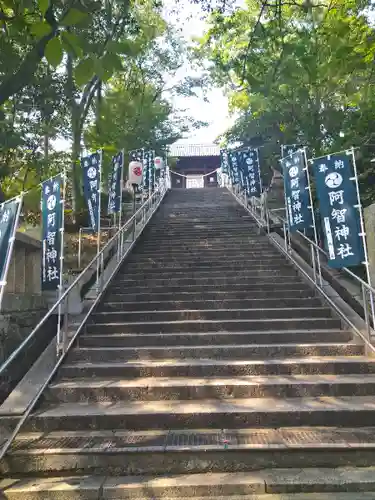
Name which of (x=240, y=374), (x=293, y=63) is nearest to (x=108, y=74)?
(x=293, y=63)

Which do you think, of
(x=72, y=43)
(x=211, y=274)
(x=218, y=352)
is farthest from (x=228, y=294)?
(x=72, y=43)

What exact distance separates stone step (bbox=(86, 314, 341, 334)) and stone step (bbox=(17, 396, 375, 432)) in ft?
5.88

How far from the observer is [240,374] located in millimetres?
4727

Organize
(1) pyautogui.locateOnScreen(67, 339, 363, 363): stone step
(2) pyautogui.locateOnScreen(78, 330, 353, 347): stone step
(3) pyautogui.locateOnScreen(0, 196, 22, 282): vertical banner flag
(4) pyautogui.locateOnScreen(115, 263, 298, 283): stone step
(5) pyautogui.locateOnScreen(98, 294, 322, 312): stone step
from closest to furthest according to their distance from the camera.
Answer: (3) pyautogui.locateOnScreen(0, 196, 22, 282): vertical banner flag < (1) pyautogui.locateOnScreen(67, 339, 363, 363): stone step < (2) pyautogui.locateOnScreen(78, 330, 353, 347): stone step < (5) pyautogui.locateOnScreen(98, 294, 322, 312): stone step < (4) pyautogui.locateOnScreen(115, 263, 298, 283): stone step

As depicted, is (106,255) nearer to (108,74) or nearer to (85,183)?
(85,183)

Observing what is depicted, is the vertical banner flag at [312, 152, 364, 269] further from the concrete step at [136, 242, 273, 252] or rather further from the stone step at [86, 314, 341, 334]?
the concrete step at [136, 242, 273, 252]

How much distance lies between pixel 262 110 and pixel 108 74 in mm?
13358

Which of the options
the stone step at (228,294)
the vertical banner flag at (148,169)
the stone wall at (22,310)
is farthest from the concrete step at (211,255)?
the vertical banner flag at (148,169)

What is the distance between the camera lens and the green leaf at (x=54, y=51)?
252 cm

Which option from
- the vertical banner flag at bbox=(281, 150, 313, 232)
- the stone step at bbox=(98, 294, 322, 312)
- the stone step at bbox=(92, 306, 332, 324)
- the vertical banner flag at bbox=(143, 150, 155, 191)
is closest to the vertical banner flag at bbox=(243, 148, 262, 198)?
the vertical banner flag at bbox=(281, 150, 313, 232)

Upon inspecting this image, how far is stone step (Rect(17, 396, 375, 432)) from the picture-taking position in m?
3.86

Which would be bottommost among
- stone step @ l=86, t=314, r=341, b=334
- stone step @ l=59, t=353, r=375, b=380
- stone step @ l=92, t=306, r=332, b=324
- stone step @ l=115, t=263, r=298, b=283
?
stone step @ l=59, t=353, r=375, b=380

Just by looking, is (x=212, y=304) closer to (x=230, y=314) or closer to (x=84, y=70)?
(x=230, y=314)

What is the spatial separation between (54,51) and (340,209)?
4.64 metres
